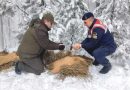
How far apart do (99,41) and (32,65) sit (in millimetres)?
1553

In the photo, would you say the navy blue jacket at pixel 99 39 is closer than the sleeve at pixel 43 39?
No

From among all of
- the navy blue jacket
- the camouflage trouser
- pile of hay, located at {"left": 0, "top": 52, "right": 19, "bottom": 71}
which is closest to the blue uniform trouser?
the navy blue jacket

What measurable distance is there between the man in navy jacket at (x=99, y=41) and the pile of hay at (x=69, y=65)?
10.9 inches

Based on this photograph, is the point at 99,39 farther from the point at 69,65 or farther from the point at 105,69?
the point at 69,65

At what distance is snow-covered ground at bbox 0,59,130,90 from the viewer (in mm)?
7156

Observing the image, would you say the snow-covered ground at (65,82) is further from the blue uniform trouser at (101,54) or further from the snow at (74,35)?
the blue uniform trouser at (101,54)

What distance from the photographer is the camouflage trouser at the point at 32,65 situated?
7559mm

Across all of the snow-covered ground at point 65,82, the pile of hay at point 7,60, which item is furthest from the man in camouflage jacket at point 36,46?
the pile of hay at point 7,60

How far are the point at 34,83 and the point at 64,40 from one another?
3601 millimetres

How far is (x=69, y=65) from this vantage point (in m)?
7.44

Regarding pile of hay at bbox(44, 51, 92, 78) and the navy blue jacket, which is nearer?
pile of hay at bbox(44, 51, 92, 78)

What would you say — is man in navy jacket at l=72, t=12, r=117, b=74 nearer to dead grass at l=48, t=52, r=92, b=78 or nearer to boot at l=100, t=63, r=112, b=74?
boot at l=100, t=63, r=112, b=74

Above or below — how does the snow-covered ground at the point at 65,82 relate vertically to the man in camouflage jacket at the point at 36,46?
below

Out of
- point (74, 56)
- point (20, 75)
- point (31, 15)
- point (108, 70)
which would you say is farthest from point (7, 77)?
point (31, 15)
